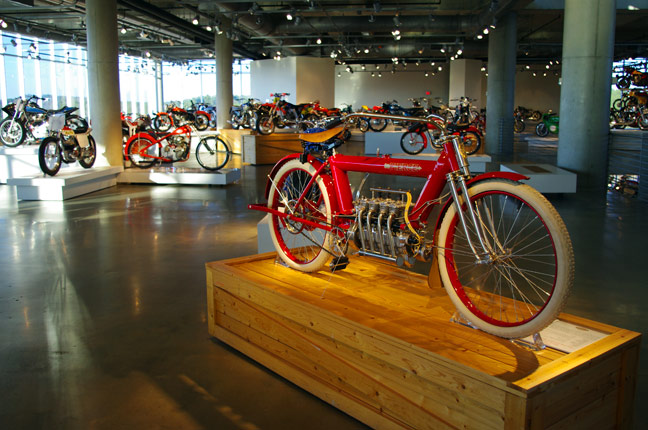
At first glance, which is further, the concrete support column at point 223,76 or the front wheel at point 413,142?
the concrete support column at point 223,76

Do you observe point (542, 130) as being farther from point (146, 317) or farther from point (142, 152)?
point (146, 317)

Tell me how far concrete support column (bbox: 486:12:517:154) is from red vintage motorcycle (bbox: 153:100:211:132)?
8525 mm

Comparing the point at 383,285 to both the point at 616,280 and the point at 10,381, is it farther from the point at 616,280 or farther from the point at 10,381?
the point at 616,280

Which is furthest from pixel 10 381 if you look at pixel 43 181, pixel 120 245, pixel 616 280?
pixel 43 181

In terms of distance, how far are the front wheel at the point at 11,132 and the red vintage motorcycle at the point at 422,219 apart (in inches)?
408

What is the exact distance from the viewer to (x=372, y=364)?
234 centimetres

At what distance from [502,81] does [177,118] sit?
33.4ft

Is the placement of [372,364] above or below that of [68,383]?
above

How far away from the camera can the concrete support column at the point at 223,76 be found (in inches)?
785

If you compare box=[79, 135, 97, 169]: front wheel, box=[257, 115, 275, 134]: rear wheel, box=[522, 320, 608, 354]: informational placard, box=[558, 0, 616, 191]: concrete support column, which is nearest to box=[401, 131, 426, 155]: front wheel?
box=[257, 115, 275, 134]: rear wheel

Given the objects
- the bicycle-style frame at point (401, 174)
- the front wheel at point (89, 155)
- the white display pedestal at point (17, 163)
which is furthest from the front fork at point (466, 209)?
the white display pedestal at point (17, 163)

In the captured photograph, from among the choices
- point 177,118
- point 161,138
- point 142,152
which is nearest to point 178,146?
point 161,138

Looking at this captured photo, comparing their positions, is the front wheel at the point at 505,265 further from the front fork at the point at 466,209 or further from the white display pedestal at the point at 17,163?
the white display pedestal at the point at 17,163

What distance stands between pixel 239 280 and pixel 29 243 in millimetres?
3577
